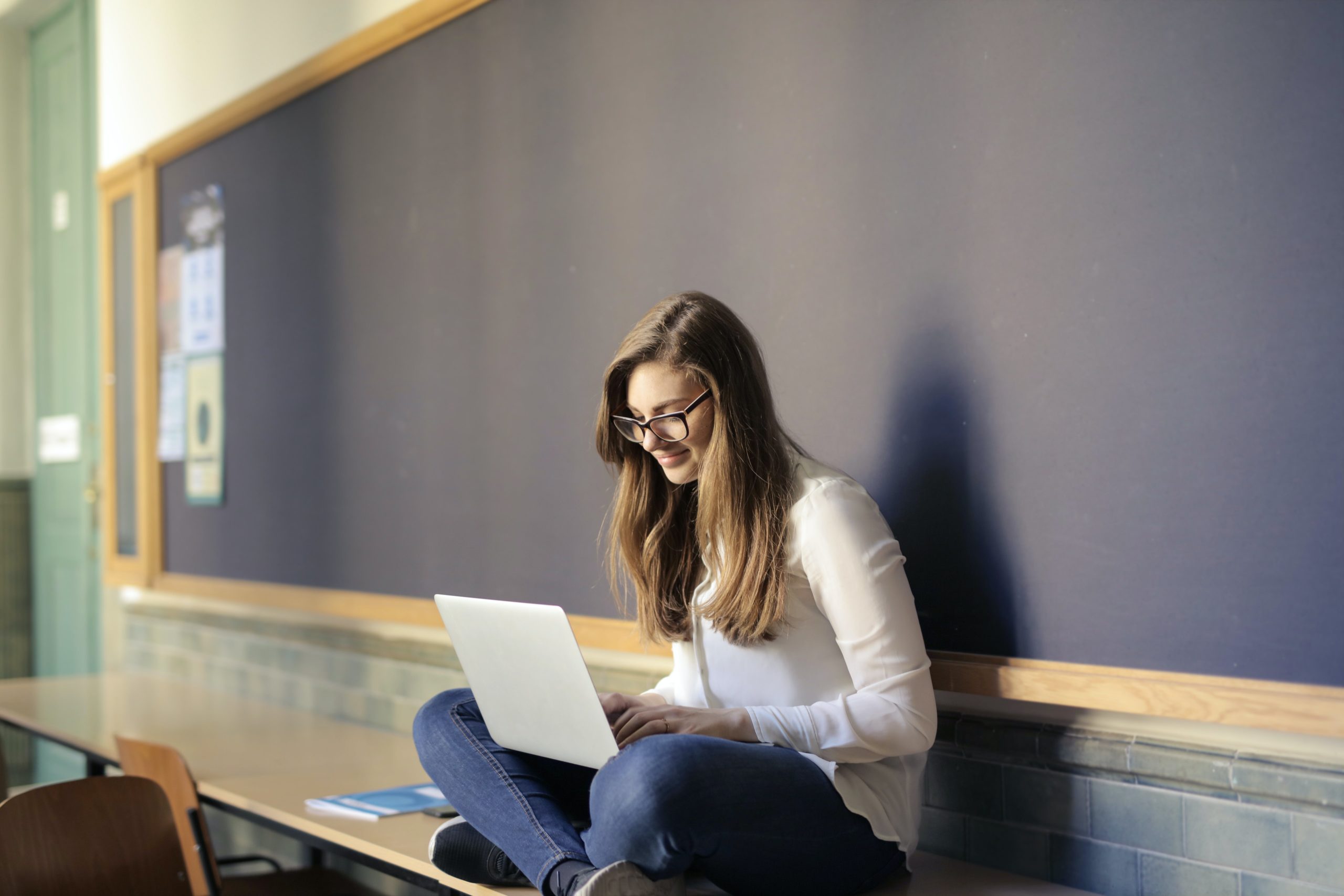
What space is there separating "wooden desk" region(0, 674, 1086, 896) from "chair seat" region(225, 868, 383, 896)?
8.6 inches

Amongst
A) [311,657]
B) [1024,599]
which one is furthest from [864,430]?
[311,657]

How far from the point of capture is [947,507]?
1.93 metres

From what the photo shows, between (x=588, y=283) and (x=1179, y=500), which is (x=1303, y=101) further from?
(x=588, y=283)

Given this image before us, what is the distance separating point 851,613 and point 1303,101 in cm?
86

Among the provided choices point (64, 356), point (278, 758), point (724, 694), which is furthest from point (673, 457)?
point (64, 356)

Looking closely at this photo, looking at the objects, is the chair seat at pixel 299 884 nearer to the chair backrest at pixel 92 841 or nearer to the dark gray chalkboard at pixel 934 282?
the chair backrest at pixel 92 841

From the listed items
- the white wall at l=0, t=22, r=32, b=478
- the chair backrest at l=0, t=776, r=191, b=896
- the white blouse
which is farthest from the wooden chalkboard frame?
the white wall at l=0, t=22, r=32, b=478

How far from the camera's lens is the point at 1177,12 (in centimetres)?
163

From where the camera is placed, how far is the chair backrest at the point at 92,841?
202 cm

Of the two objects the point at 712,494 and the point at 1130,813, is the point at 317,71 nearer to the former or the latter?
the point at 712,494

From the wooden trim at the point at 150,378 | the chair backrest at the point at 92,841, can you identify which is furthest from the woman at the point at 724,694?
the wooden trim at the point at 150,378

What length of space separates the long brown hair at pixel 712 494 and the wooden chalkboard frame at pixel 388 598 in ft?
1.20

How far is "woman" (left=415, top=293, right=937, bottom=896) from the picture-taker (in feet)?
5.11

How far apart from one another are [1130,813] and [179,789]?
5.69 ft
